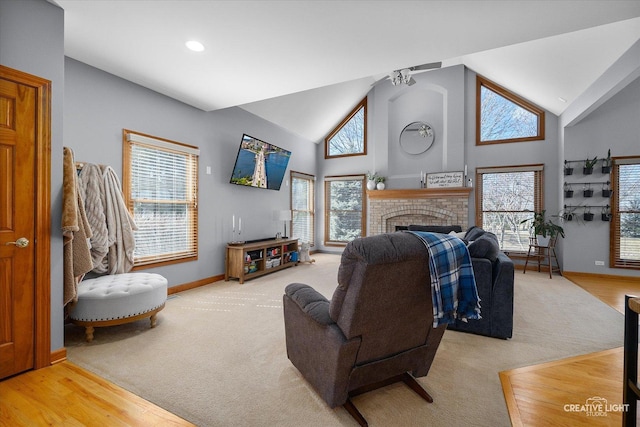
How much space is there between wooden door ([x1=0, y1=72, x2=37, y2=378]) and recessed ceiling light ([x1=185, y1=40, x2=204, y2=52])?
1231mm

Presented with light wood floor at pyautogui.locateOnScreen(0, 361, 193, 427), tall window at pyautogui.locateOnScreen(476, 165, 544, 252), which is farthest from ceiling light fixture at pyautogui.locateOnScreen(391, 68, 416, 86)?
light wood floor at pyautogui.locateOnScreen(0, 361, 193, 427)

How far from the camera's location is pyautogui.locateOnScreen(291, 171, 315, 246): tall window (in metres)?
6.92

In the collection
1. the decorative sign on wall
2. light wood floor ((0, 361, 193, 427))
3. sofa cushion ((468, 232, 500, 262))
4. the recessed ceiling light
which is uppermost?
the recessed ceiling light

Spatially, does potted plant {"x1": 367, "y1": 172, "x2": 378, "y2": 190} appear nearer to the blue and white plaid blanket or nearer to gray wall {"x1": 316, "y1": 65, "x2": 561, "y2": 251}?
gray wall {"x1": 316, "y1": 65, "x2": 561, "y2": 251}

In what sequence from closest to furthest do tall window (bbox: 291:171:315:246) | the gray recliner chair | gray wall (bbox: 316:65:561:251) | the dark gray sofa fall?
the gray recliner chair < the dark gray sofa < gray wall (bbox: 316:65:561:251) < tall window (bbox: 291:171:315:246)

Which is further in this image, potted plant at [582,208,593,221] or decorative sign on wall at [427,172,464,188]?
decorative sign on wall at [427,172,464,188]

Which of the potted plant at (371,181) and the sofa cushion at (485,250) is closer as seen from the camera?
the sofa cushion at (485,250)

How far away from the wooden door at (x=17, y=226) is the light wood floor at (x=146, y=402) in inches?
8.3

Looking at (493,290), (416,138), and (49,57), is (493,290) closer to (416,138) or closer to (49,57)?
(49,57)

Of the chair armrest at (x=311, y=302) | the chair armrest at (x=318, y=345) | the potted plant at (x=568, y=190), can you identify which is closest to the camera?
the chair armrest at (x=318, y=345)

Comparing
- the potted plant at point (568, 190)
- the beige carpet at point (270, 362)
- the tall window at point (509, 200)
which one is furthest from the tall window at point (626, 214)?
the beige carpet at point (270, 362)

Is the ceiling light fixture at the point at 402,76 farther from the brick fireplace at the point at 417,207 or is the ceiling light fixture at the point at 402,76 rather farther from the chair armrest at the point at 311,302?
the chair armrest at the point at 311,302

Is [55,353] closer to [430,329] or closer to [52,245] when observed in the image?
[52,245]

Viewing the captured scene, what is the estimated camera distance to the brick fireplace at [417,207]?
620 centimetres
